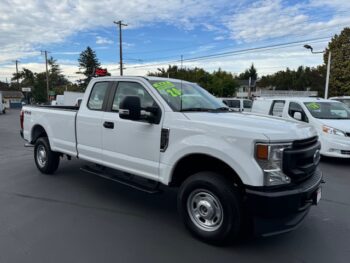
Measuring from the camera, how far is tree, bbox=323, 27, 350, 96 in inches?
1808

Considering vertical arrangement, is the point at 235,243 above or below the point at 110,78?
below

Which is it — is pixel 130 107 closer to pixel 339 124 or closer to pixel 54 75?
pixel 339 124

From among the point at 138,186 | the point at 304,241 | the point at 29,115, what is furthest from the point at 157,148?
the point at 29,115

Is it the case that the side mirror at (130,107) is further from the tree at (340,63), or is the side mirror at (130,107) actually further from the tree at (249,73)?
the tree at (249,73)

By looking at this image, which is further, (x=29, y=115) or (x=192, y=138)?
(x=29, y=115)

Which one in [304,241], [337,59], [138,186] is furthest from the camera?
[337,59]

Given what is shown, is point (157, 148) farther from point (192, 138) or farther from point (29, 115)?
point (29, 115)

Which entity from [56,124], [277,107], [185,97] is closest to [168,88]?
[185,97]

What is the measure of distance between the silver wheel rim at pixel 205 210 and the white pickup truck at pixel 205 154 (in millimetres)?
12

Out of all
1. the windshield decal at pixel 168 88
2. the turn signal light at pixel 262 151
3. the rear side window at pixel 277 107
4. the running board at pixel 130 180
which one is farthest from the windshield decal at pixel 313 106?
the turn signal light at pixel 262 151

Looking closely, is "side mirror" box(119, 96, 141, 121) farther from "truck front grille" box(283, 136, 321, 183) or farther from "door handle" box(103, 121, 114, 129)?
"truck front grille" box(283, 136, 321, 183)

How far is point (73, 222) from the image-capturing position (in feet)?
13.9

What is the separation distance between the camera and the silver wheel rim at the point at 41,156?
667 centimetres

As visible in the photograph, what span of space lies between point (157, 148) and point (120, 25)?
125ft
